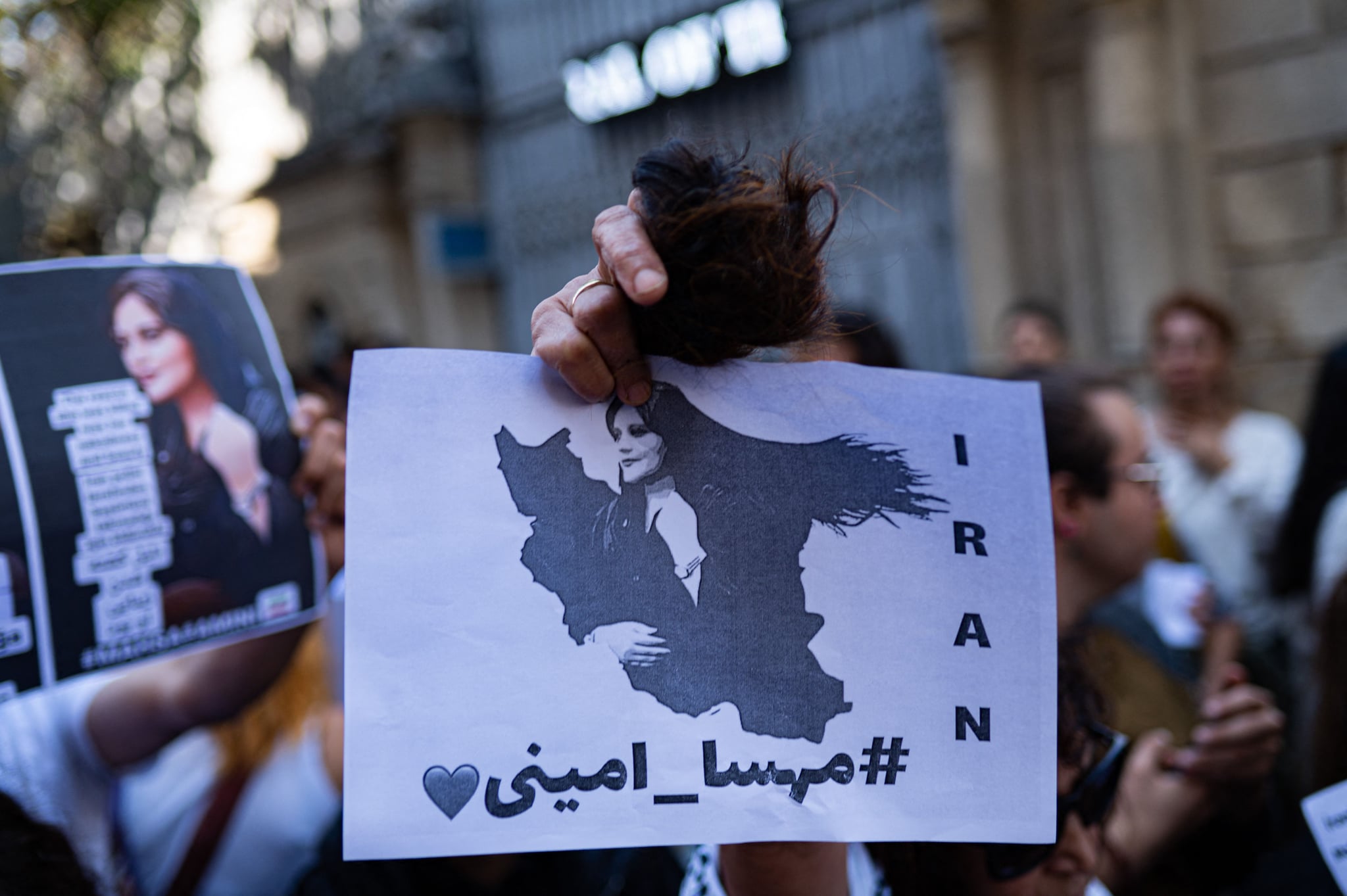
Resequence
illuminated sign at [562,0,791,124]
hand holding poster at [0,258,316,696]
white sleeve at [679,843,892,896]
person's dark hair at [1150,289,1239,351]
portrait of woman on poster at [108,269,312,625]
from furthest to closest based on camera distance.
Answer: illuminated sign at [562,0,791,124] → person's dark hair at [1150,289,1239,351] → portrait of woman on poster at [108,269,312,625] → hand holding poster at [0,258,316,696] → white sleeve at [679,843,892,896]

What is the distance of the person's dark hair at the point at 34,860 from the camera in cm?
101

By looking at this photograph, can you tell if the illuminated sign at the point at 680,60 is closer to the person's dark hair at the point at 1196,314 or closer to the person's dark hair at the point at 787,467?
the person's dark hair at the point at 1196,314

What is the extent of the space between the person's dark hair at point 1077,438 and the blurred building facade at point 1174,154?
223 centimetres

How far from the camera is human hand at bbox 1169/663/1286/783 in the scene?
1296 millimetres

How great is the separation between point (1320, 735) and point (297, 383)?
2299 millimetres

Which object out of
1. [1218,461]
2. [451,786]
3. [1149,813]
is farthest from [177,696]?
[1218,461]

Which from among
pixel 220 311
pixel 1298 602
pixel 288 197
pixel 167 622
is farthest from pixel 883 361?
pixel 288 197

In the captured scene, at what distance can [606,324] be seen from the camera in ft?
2.64

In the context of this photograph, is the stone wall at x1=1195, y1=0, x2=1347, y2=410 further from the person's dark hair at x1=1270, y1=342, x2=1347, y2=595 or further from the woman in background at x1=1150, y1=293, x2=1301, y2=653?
the person's dark hair at x1=1270, y1=342, x2=1347, y2=595

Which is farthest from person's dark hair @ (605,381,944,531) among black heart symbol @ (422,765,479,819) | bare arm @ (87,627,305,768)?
bare arm @ (87,627,305,768)

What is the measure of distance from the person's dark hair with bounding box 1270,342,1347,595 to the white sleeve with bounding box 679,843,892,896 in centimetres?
146

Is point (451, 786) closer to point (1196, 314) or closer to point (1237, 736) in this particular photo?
point (1237, 736)

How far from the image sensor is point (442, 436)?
2.72ft

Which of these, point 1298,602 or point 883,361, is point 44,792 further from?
point 1298,602
